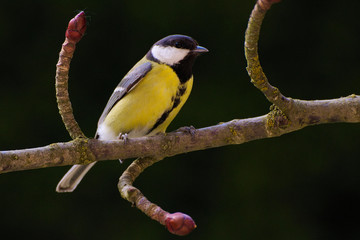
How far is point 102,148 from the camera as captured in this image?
0.86 meters

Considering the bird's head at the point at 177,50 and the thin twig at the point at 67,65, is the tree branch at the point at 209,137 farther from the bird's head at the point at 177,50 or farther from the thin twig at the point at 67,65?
the bird's head at the point at 177,50

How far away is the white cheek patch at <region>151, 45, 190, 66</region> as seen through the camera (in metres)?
1.23

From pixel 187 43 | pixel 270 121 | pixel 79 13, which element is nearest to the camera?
pixel 79 13

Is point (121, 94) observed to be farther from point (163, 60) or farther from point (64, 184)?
point (64, 184)

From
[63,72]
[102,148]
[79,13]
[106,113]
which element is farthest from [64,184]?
[79,13]

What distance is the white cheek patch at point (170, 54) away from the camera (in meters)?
1.23

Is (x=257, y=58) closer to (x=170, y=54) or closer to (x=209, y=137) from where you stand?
(x=209, y=137)

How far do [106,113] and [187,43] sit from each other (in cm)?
28

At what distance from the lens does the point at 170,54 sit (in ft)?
4.11

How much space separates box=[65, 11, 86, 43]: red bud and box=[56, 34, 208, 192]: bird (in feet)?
1.51

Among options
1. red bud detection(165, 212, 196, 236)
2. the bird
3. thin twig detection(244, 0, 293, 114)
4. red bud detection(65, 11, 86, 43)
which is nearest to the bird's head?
the bird

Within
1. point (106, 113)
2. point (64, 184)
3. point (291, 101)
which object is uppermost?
point (291, 101)

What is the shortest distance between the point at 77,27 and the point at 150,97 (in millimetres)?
492

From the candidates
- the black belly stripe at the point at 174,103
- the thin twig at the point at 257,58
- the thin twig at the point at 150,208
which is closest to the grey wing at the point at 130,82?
the black belly stripe at the point at 174,103
